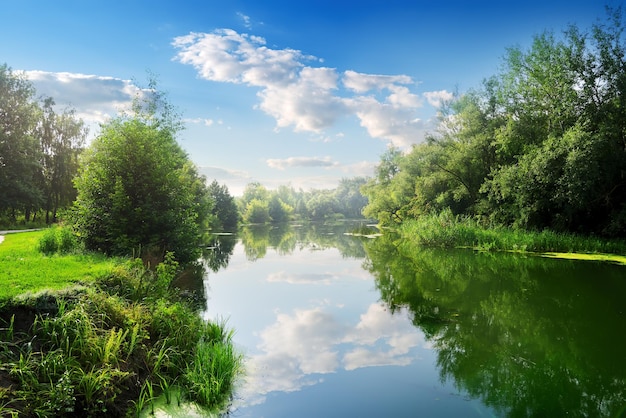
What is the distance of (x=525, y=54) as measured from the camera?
27.2 meters

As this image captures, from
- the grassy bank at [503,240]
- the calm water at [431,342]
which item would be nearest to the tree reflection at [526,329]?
the calm water at [431,342]

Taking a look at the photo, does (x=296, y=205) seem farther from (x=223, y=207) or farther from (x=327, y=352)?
(x=327, y=352)

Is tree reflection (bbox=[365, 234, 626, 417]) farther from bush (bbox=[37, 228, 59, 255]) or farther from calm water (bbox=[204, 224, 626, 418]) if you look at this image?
bush (bbox=[37, 228, 59, 255])

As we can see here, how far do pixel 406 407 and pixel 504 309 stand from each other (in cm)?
618

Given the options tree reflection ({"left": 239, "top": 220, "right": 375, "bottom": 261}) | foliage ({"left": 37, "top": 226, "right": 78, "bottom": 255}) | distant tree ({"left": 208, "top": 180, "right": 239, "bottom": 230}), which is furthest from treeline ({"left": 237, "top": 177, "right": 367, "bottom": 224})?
foliage ({"left": 37, "top": 226, "right": 78, "bottom": 255})

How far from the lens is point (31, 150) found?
112 feet

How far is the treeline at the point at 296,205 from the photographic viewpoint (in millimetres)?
86938

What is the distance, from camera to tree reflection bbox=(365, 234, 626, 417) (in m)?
5.57

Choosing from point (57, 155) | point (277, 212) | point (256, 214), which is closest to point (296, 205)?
point (277, 212)

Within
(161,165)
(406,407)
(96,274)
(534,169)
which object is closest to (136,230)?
(161,165)

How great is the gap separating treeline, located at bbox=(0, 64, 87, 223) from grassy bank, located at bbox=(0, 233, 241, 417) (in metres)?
30.2

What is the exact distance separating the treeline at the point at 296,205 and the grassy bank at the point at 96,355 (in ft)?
228

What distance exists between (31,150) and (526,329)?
129ft

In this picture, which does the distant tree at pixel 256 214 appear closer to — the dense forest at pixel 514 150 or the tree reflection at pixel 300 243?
the tree reflection at pixel 300 243
